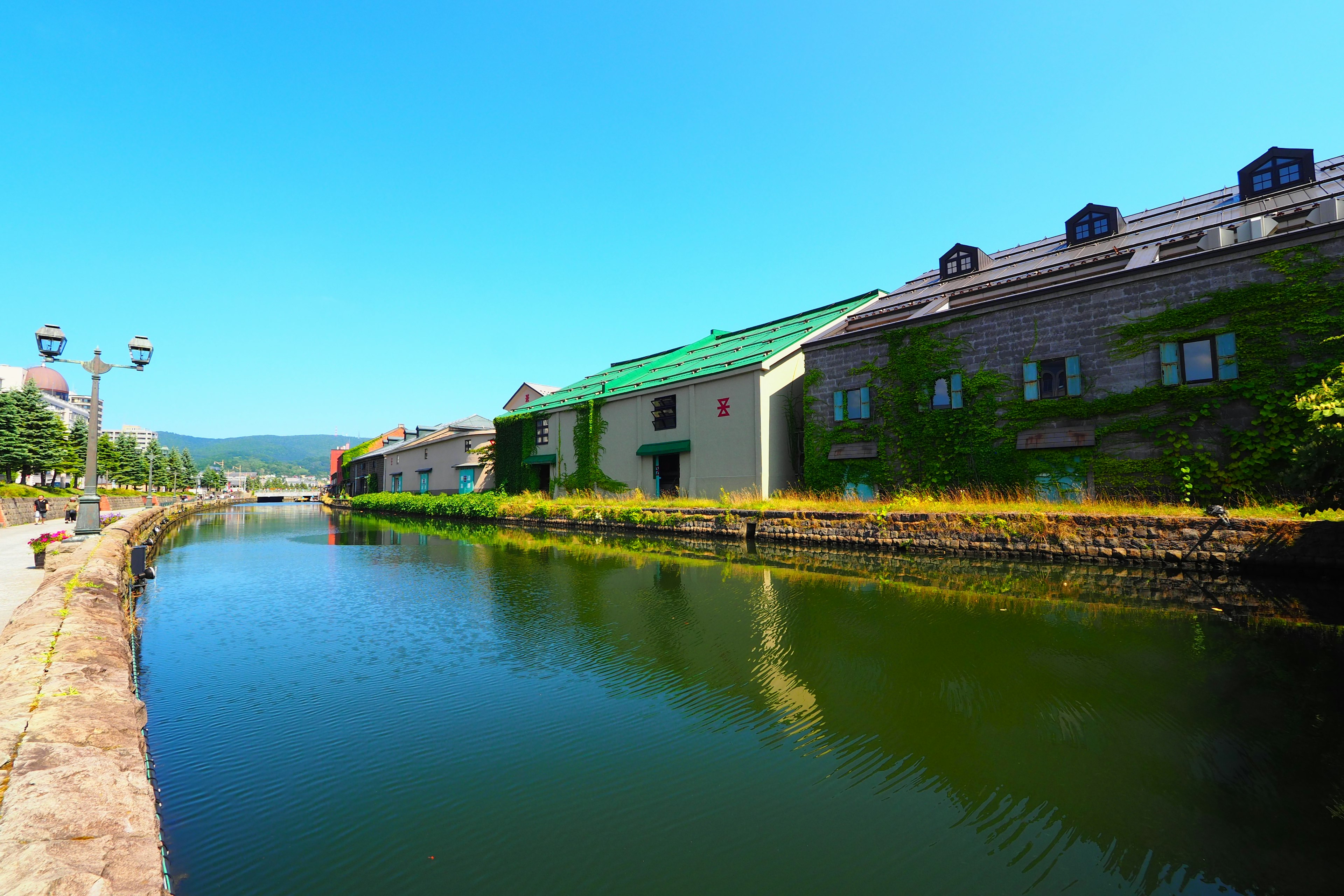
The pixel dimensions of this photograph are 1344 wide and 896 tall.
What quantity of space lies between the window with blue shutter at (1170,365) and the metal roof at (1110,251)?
2.54 m

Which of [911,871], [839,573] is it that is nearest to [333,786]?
[911,871]

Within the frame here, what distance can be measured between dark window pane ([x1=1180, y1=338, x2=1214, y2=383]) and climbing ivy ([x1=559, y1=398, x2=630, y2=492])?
22.4m

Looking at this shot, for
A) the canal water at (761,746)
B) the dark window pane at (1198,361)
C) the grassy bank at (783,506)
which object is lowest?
the canal water at (761,746)

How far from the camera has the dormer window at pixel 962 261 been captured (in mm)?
23797

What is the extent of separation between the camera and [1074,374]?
1722cm

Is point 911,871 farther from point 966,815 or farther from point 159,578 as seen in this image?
point 159,578

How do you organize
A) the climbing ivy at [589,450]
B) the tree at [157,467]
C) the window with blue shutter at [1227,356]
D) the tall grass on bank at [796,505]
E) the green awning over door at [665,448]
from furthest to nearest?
1. the tree at [157,467]
2. the climbing ivy at [589,450]
3. the green awning over door at [665,448]
4. the window with blue shutter at [1227,356]
5. the tall grass on bank at [796,505]

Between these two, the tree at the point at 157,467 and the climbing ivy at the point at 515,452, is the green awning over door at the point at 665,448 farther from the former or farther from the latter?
the tree at the point at 157,467

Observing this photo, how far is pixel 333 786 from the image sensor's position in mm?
4160

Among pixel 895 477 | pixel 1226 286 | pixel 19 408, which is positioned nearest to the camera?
pixel 1226 286

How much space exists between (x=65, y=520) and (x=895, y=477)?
31402 millimetres

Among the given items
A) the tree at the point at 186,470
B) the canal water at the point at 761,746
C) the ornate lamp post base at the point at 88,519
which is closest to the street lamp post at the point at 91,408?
the ornate lamp post base at the point at 88,519

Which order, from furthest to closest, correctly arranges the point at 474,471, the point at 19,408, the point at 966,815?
A: the point at 474,471
the point at 19,408
the point at 966,815

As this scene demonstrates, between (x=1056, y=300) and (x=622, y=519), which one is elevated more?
(x=1056, y=300)
